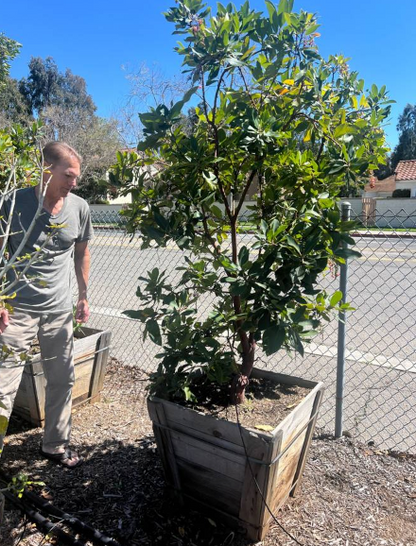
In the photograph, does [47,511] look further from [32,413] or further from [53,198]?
[53,198]

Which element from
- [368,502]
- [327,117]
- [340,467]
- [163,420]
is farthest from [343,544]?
[327,117]

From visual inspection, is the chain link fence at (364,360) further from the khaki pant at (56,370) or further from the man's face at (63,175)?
the khaki pant at (56,370)

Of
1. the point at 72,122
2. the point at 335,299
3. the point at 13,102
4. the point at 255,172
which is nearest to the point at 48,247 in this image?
the point at 255,172

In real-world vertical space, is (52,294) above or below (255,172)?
below

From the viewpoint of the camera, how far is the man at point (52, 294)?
96.7 inches

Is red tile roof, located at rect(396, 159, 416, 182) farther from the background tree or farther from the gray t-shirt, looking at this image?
the gray t-shirt

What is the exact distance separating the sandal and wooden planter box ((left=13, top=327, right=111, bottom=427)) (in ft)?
1.24

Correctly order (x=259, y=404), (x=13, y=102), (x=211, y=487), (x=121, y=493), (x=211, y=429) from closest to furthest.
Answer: (x=211, y=429), (x=211, y=487), (x=259, y=404), (x=121, y=493), (x=13, y=102)

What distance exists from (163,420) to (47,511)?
82cm

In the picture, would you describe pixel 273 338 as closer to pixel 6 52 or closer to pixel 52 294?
pixel 52 294

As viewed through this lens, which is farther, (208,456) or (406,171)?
(406,171)

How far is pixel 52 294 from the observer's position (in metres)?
2.61

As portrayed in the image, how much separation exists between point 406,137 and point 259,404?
58756mm

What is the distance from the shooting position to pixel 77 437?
2967 mm
